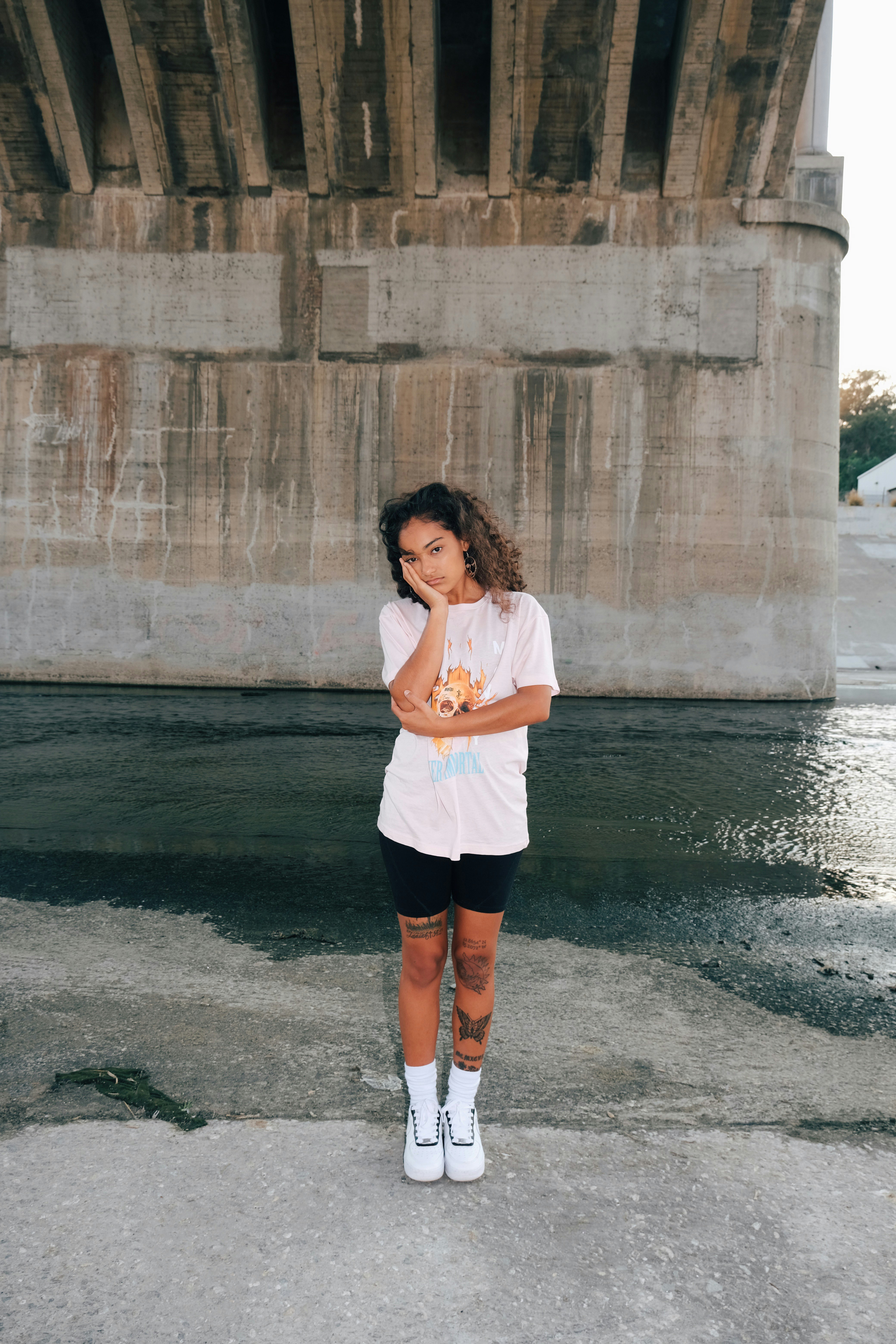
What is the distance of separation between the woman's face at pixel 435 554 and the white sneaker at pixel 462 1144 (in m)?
1.34

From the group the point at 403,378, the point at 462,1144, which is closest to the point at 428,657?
the point at 462,1144

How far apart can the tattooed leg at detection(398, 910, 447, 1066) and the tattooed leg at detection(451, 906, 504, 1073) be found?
5 cm

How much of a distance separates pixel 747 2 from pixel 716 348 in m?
4.52

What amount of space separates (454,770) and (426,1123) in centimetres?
91

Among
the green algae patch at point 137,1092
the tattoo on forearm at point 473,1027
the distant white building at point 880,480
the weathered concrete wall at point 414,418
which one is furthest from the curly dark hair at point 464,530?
the distant white building at point 880,480

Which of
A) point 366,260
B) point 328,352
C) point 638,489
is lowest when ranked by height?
point 638,489

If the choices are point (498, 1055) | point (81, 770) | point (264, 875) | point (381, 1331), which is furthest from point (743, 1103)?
point (81, 770)

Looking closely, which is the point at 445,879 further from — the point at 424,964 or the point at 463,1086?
the point at 463,1086

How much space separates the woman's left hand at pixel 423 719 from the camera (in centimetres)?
218

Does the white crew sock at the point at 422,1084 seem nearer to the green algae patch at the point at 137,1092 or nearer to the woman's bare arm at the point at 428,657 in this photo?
the green algae patch at the point at 137,1092

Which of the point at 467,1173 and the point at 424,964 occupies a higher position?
the point at 424,964

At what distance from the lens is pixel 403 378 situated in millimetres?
14227

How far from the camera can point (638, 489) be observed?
14.2 m

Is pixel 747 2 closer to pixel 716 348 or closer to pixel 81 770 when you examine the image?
pixel 716 348
